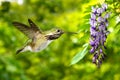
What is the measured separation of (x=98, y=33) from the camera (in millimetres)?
1729

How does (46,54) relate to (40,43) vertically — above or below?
below

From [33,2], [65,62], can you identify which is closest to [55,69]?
[65,62]

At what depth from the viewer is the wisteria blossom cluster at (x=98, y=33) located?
5.68 ft

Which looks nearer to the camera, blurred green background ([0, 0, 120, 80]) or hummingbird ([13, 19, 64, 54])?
hummingbird ([13, 19, 64, 54])

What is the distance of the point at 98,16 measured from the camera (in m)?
1.75

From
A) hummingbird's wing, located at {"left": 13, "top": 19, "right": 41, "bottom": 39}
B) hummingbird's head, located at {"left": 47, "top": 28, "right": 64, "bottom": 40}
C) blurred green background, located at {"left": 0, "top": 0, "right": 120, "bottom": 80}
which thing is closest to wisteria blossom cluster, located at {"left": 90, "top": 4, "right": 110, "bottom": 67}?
hummingbird's head, located at {"left": 47, "top": 28, "right": 64, "bottom": 40}

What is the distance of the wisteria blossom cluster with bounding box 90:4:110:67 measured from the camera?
5.68 feet

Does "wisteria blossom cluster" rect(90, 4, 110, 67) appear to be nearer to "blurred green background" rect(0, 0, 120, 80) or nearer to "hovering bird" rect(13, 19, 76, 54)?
"hovering bird" rect(13, 19, 76, 54)

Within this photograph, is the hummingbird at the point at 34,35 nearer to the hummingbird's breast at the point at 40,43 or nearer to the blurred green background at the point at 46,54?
the hummingbird's breast at the point at 40,43

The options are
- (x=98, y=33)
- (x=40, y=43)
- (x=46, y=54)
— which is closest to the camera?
(x=98, y=33)

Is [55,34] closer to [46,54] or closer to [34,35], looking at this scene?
[34,35]

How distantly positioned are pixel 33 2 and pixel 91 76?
1257 mm

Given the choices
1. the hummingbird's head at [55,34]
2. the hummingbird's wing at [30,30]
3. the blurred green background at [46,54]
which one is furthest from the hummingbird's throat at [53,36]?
the blurred green background at [46,54]

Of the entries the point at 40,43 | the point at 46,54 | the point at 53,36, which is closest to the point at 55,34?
the point at 53,36
